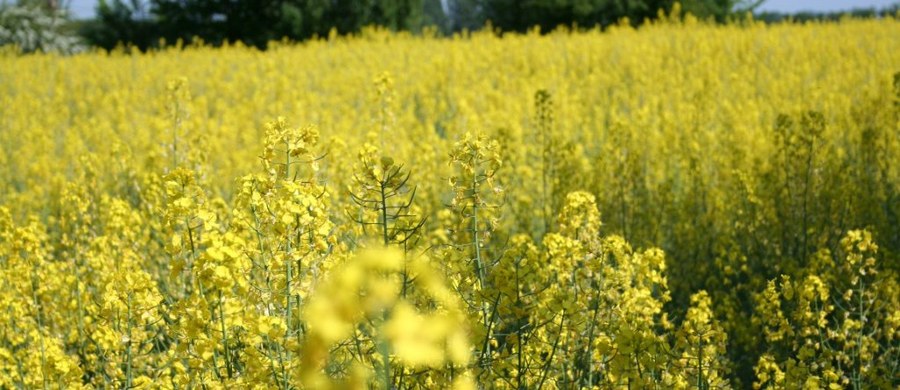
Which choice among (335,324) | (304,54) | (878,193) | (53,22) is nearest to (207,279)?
(335,324)

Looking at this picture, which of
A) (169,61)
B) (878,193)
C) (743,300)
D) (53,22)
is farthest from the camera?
(53,22)

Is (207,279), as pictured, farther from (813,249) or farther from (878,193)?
(878,193)

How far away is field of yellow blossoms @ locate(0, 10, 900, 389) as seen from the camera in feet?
6.54

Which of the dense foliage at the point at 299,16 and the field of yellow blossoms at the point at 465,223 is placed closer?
the field of yellow blossoms at the point at 465,223

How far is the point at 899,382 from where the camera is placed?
12.3 ft

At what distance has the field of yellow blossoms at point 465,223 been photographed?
199cm

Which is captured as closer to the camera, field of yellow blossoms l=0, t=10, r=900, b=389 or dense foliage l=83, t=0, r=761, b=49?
field of yellow blossoms l=0, t=10, r=900, b=389

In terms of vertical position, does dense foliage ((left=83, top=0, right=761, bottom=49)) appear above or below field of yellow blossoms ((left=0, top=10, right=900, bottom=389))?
above

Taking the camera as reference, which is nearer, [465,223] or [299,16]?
[465,223]

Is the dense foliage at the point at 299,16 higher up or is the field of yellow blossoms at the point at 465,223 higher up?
the dense foliage at the point at 299,16

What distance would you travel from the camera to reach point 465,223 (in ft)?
7.63

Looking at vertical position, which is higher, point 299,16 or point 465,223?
point 299,16

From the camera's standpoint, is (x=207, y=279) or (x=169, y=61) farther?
(x=169, y=61)

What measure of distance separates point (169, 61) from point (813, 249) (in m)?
10.8
